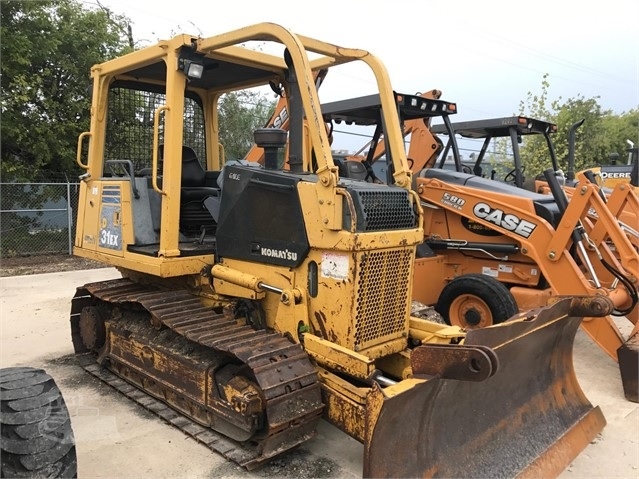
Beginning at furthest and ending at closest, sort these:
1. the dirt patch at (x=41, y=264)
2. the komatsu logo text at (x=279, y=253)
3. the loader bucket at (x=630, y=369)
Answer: the dirt patch at (x=41, y=264)
the loader bucket at (x=630, y=369)
the komatsu logo text at (x=279, y=253)

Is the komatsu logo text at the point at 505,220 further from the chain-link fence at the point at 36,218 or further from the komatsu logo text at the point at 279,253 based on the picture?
the chain-link fence at the point at 36,218

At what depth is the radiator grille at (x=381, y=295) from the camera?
3.60 m

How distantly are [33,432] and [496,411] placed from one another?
2663 mm

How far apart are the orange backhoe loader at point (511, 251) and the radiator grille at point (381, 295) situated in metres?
1.94

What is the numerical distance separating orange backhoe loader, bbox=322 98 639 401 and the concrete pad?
1.66 ft

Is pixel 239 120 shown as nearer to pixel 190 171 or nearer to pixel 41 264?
pixel 41 264

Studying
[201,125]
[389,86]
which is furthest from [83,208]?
[389,86]

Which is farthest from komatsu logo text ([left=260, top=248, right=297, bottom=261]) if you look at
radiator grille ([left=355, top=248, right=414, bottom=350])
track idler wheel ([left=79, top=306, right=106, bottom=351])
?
track idler wheel ([left=79, top=306, right=106, bottom=351])

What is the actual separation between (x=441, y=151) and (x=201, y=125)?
345 cm

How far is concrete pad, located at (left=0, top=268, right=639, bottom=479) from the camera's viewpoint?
350 cm

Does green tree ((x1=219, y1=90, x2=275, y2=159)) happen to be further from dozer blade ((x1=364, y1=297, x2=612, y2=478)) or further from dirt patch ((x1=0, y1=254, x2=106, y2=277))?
dozer blade ((x1=364, y1=297, x2=612, y2=478))

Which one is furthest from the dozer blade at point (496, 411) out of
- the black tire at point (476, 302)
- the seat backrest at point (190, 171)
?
the seat backrest at point (190, 171)

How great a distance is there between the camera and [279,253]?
12.5ft

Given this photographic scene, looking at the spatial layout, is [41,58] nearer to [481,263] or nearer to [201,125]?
[201,125]
